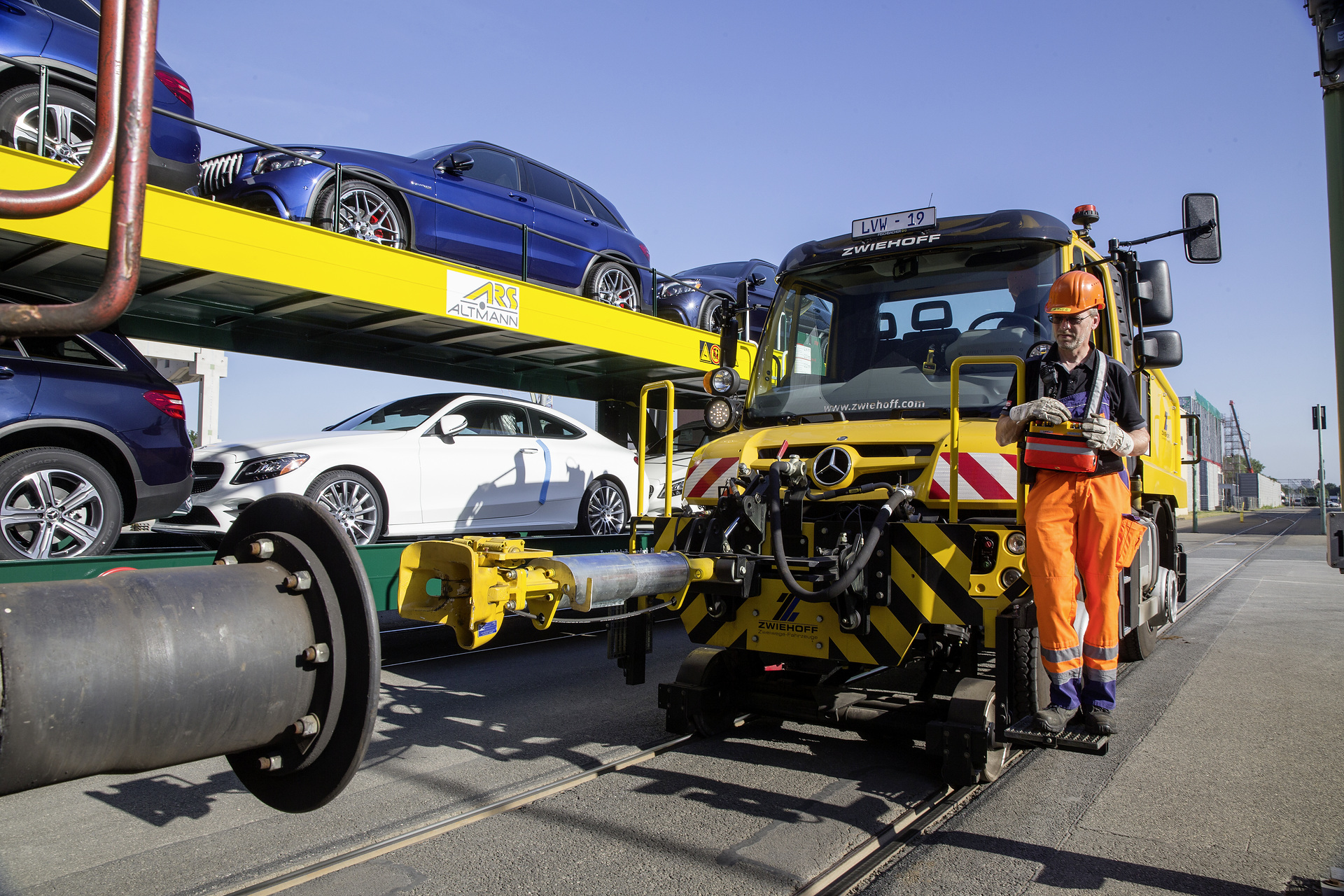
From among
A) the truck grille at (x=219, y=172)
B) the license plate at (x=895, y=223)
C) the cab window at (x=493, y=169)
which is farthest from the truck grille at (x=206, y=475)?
the license plate at (x=895, y=223)

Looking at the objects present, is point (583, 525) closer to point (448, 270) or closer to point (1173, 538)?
point (448, 270)

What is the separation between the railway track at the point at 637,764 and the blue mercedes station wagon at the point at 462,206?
15.3ft

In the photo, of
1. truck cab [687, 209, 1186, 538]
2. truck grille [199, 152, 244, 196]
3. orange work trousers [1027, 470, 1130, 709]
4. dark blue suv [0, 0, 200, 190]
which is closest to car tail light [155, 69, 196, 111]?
dark blue suv [0, 0, 200, 190]

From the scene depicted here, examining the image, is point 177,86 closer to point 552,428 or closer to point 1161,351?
point 552,428

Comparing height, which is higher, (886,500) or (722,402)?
(722,402)

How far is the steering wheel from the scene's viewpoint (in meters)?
5.30

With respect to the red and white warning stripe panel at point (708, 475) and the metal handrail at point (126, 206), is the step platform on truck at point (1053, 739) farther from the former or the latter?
the metal handrail at point (126, 206)

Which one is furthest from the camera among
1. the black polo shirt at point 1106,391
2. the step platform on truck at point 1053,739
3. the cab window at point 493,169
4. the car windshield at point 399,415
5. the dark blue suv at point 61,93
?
the cab window at point 493,169

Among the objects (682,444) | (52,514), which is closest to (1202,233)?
(52,514)

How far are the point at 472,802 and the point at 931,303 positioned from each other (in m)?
3.77

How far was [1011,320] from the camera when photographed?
17.6ft

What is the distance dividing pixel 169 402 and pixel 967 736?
5301mm

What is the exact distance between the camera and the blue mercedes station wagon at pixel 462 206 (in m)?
7.46

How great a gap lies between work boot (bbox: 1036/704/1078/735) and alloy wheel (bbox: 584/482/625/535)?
6.40m
